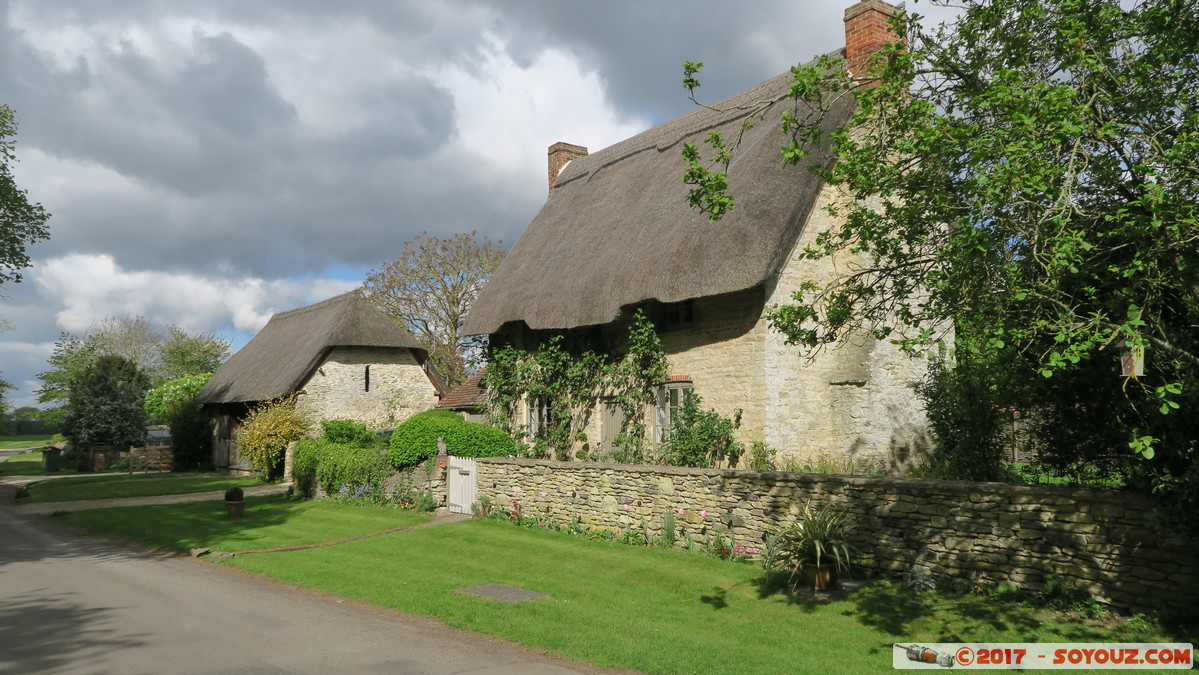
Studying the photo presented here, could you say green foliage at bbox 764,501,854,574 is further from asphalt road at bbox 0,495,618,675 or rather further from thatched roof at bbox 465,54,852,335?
thatched roof at bbox 465,54,852,335

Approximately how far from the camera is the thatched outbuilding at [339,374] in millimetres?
29781

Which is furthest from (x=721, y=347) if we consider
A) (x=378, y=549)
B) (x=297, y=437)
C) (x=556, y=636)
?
(x=297, y=437)

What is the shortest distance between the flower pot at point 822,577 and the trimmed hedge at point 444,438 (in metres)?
9.17

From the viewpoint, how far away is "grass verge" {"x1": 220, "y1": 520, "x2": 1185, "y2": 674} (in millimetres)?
7219

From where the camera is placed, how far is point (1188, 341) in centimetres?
706

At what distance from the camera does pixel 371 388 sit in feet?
103

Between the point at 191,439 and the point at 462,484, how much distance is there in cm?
2403

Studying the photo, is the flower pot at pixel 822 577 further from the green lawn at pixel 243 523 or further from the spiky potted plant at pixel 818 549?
the green lawn at pixel 243 523

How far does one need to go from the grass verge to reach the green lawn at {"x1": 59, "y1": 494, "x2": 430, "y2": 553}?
1.97 meters

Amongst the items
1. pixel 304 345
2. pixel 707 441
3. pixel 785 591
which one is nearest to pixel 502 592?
pixel 785 591

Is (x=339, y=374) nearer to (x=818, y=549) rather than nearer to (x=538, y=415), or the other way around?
(x=538, y=415)

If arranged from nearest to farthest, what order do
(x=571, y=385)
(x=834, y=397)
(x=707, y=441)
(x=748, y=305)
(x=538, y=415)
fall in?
(x=707, y=441) → (x=748, y=305) → (x=834, y=397) → (x=571, y=385) → (x=538, y=415)

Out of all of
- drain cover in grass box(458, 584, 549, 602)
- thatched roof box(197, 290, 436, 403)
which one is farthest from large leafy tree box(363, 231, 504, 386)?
drain cover in grass box(458, 584, 549, 602)

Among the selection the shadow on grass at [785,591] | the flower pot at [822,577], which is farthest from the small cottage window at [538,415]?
the flower pot at [822,577]
